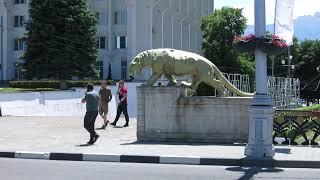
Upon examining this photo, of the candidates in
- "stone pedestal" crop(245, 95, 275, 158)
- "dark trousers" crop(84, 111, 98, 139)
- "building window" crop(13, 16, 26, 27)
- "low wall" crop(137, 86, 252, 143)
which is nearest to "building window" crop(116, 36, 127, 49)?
"building window" crop(13, 16, 26, 27)

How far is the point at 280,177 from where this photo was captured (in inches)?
441

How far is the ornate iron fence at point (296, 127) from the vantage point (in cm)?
1603

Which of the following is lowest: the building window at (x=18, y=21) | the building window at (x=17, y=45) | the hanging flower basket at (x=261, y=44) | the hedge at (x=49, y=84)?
the hedge at (x=49, y=84)

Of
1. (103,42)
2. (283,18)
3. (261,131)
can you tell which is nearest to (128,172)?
(261,131)

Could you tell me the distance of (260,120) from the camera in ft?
43.7

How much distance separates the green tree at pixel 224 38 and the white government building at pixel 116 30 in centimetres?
765

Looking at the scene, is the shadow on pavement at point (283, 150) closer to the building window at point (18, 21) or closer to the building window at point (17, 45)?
the building window at point (17, 45)

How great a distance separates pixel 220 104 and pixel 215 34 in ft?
167

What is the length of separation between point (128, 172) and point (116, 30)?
62064 millimetres

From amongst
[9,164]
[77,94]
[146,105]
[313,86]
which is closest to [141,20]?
[313,86]

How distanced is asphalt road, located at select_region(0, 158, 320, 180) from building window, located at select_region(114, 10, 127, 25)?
197ft

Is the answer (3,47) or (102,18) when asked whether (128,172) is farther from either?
(3,47)

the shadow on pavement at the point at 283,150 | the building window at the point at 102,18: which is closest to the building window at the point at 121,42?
the building window at the point at 102,18

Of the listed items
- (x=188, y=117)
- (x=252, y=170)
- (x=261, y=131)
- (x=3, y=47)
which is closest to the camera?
(x=252, y=170)
